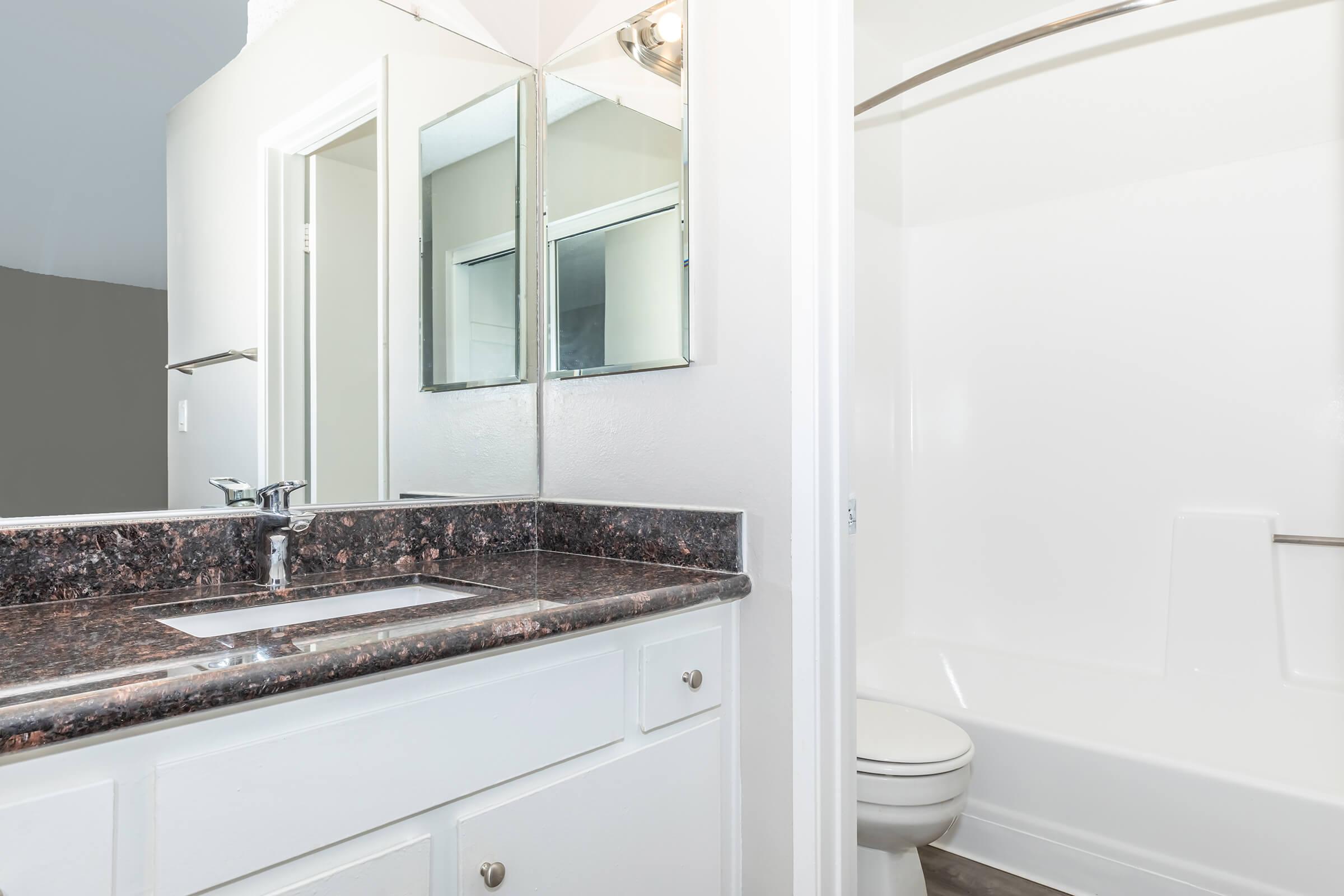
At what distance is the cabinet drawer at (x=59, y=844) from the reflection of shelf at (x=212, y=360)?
77 centimetres

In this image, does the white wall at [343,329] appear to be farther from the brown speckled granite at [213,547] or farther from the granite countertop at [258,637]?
the granite countertop at [258,637]

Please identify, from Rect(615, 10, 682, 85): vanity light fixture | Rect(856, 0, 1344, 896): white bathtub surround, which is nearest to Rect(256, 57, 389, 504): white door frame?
Rect(615, 10, 682, 85): vanity light fixture

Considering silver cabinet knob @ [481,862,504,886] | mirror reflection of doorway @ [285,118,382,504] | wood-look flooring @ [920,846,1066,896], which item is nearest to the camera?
silver cabinet knob @ [481,862,504,886]

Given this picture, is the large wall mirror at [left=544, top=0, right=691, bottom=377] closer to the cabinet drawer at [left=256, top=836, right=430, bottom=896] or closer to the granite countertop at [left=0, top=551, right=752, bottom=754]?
the granite countertop at [left=0, top=551, right=752, bottom=754]

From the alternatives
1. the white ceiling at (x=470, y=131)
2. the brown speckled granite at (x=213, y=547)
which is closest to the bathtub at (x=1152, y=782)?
the brown speckled granite at (x=213, y=547)

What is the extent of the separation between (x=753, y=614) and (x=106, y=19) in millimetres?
1375

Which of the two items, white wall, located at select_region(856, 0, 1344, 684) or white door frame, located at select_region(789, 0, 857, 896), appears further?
white wall, located at select_region(856, 0, 1344, 684)

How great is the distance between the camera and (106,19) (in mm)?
1151

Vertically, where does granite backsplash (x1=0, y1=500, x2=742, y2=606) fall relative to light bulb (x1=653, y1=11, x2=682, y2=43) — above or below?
below

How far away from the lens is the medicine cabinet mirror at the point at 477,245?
1619mm

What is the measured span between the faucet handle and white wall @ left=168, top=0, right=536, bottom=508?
0.06m

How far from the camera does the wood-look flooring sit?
1.82 m

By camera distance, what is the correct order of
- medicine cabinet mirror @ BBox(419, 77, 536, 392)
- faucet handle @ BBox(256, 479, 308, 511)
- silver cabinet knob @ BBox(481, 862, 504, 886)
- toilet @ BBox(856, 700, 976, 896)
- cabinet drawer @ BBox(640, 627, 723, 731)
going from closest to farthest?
silver cabinet knob @ BBox(481, 862, 504, 886) < cabinet drawer @ BBox(640, 627, 723, 731) < faucet handle @ BBox(256, 479, 308, 511) < toilet @ BBox(856, 700, 976, 896) < medicine cabinet mirror @ BBox(419, 77, 536, 392)

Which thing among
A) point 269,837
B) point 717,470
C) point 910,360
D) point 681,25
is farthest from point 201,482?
point 910,360
